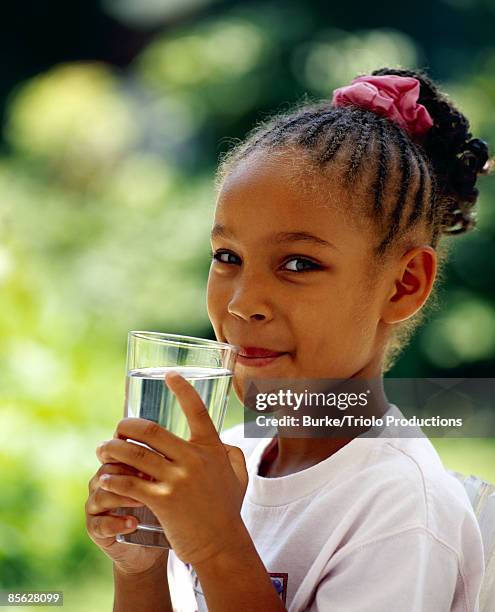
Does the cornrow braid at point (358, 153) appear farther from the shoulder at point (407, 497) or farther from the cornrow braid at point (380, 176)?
the shoulder at point (407, 497)

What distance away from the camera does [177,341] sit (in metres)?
0.68

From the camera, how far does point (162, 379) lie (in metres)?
0.67

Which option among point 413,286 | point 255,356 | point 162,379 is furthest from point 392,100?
point 162,379

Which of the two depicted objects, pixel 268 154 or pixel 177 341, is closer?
pixel 177 341

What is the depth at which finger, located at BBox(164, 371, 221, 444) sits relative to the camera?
655 millimetres

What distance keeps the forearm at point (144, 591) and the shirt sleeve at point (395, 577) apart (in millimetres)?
195

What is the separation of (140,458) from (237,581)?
13 cm

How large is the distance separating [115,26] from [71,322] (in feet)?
3.43

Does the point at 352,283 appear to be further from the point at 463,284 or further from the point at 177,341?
the point at 463,284

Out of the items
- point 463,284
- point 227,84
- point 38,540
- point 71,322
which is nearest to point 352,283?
point 38,540

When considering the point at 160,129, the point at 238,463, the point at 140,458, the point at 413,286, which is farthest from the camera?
the point at 160,129

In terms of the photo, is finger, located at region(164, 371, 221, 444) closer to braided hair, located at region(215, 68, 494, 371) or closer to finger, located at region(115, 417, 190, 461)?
finger, located at region(115, 417, 190, 461)

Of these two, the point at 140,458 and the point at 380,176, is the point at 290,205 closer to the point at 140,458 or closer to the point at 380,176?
the point at 380,176

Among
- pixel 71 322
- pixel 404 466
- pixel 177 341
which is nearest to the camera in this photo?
pixel 177 341
